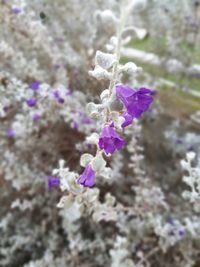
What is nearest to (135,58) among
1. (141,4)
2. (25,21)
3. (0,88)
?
(25,21)

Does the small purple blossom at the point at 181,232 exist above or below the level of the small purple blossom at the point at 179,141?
below

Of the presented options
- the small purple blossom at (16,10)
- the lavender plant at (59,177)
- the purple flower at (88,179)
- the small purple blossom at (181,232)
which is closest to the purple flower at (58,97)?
the lavender plant at (59,177)

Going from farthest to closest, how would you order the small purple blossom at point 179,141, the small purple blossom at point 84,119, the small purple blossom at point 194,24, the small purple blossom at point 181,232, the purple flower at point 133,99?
the small purple blossom at point 194,24 → the small purple blossom at point 179,141 → the small purple blossom at point 84,119 → the small purple blossom at point 181,232 → the purple flower at point 133,99

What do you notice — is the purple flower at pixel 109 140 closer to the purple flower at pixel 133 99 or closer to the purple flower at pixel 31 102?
the purple flower at pixel 133 99

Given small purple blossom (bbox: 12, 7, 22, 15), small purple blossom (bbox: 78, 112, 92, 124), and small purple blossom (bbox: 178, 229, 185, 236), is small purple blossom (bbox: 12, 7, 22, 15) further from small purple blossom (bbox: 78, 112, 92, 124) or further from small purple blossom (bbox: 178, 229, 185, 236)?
small purple blossom (bbox: 178, 229, 185, 236)

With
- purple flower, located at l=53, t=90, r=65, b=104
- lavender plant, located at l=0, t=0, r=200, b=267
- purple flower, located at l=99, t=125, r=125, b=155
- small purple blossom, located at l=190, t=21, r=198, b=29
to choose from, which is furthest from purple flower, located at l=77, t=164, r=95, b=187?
small purple blossom, located at l=190, t=21, r=198, b=29
